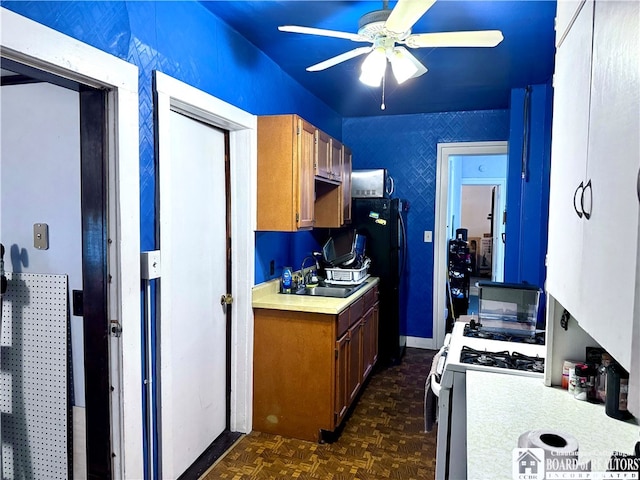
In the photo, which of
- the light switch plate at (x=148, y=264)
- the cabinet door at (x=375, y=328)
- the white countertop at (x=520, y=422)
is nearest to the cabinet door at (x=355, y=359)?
the cabinet door at (x=375, y=328)

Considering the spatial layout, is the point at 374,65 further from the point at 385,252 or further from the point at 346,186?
the point at 385,252

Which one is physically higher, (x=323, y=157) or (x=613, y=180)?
(x=323, y=157)

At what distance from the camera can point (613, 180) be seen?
2.37 ft

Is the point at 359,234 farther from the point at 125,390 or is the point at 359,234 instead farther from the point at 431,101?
the point at 125,390

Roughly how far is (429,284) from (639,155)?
401 cm

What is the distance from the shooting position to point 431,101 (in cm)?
390

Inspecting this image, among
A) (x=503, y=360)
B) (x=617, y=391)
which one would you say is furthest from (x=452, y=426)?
(x=617, y=391)

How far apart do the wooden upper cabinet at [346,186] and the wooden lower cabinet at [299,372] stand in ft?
4.06

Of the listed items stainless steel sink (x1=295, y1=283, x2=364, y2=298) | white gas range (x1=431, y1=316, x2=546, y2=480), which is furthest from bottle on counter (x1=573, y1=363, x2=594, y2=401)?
stainless steel sink (x1=295, y1=283, x2=364, y2=298)

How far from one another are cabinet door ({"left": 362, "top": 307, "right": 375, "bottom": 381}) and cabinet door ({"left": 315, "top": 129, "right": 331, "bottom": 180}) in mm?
1165

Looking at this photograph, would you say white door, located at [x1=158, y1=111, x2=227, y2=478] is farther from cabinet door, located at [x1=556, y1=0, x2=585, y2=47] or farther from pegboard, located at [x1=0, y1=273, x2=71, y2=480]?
cabinet door, located at [x1=556, y1=0, x2=585, y2=47]

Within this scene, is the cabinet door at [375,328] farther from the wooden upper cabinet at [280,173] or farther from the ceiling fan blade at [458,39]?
the ceiling fan blade at [458,39]

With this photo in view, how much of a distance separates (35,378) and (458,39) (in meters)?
2.46

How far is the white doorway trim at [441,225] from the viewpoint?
4.30 m
